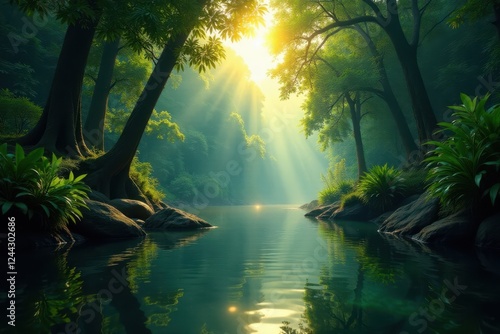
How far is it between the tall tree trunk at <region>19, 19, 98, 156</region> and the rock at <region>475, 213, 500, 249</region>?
1246 centimetres

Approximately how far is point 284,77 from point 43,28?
2167 centimetres

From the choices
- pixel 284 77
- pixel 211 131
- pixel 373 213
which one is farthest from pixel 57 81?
pixel 211 131

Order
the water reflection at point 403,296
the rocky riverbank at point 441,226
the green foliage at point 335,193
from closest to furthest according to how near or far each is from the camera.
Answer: the water reflection at point 403,296, the rocky riverbank at point 441,226, the green foliage at point 335,193

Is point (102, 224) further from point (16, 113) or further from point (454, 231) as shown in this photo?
point (16, 113)

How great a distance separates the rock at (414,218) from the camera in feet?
30.9

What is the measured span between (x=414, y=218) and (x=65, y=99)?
39.1ft

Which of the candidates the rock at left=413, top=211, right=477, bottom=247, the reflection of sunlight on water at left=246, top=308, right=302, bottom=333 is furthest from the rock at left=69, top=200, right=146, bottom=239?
the rock at left=413, top=211, right=477, bottom=247

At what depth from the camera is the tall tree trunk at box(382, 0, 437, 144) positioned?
14.6m

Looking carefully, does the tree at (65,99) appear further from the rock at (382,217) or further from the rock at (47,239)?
the rock at (382,217)

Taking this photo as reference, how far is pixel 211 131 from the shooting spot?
232 ft

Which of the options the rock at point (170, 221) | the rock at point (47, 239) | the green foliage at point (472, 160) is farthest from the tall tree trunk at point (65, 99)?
the green foliage at point (472, 160)

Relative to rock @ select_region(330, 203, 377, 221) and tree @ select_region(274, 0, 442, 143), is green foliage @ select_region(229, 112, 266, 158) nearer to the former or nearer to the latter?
tree @ select_region(274, 0, 442, 143)

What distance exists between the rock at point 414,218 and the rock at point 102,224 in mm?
7680

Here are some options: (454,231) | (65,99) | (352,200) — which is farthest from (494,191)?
(65,99)
